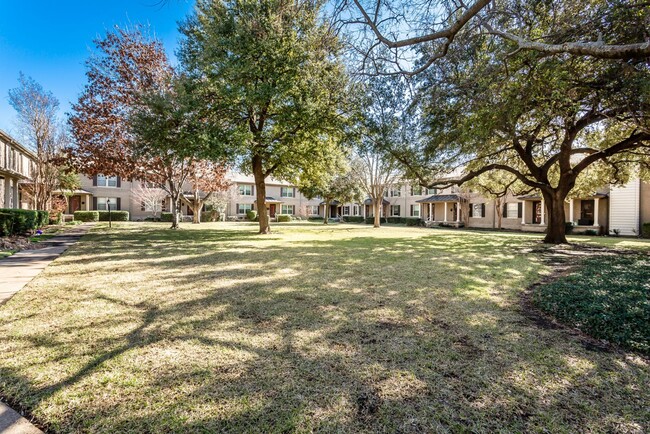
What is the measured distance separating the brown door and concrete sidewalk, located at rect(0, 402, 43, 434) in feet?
132

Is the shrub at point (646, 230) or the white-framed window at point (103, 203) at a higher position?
the white-framed window at point (103, 203)

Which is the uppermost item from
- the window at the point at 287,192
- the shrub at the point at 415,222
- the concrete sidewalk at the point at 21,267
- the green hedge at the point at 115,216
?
the window at the point at 287,192

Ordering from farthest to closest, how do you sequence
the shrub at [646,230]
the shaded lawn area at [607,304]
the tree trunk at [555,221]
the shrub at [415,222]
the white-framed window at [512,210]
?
1. the shrub at [415,222]
2. the white-framed window at [512,210]
3. the shrub at [646,230]
4. the tree trunk at [555,221]
5. the shaded lawn area at [607,304]

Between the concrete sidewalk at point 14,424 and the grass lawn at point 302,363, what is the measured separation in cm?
7

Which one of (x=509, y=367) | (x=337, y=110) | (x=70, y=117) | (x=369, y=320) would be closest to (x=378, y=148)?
(x=337, y=110)

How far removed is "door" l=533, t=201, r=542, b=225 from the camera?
85.9 ft

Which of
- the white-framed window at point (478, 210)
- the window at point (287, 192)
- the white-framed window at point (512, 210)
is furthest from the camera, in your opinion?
the window at point (287, 192)

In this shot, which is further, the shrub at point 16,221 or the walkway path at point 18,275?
the shrub at point 16,221

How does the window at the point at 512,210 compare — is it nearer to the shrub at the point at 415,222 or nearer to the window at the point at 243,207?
the shrub at the point at 415,222

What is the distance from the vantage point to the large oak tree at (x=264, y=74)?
38.7 ft

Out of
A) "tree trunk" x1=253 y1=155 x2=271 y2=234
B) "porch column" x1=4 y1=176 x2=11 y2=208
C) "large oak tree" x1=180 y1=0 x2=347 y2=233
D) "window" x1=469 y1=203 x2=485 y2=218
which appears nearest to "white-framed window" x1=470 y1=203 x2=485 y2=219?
"window" x1=469 y1=203 x2=485 y2=218

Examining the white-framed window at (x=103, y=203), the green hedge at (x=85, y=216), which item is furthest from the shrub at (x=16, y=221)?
the white-framed window at (x=103, y=203)

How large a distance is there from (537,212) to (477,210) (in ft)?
17.7

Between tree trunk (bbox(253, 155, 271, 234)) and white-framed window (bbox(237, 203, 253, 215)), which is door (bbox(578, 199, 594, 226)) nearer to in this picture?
tree trunk (bbox(253, 155, 271, 234))
